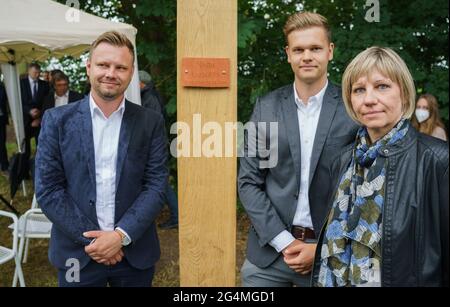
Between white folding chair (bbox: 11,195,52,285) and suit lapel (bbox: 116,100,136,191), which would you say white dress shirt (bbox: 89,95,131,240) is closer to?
suit lapel (bbox: 116,100,136,191)

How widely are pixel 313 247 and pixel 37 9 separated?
418 centimetres

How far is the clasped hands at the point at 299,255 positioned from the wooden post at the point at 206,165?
0.88 feet

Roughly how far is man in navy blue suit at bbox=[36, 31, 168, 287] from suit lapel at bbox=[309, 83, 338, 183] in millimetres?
722

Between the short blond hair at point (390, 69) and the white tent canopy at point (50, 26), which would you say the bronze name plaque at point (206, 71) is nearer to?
the short blond hair at point (390, 69)

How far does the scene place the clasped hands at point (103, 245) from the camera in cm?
212

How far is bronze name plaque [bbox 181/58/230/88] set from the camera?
2.11 m

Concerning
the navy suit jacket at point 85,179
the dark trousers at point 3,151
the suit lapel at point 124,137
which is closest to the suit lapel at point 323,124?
the navy suit jacket at point 85,179

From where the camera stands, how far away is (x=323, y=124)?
2104 mm

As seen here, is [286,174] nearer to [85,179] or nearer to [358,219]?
[358,219]

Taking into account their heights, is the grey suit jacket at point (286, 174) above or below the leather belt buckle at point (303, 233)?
above

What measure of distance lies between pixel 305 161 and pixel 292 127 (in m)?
0.16

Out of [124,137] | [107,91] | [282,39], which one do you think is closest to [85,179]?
[124,137]

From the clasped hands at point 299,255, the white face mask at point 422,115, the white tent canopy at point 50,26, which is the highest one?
the white tent canopy at point 50,26

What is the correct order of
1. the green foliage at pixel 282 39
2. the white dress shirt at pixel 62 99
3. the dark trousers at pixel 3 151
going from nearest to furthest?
the green foliage at pixel 282 39 < the white dress shirt at pixel 62 99 < the dark trousers at pixel 3 151
